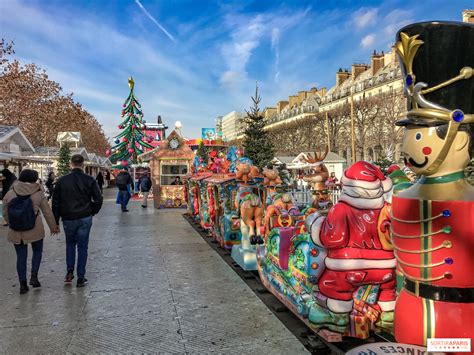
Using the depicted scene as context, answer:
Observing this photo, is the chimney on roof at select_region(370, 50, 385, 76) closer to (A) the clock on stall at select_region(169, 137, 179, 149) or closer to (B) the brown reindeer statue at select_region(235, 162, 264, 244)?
(A) the clock on stall at select_region(169, 137, 179, 149)

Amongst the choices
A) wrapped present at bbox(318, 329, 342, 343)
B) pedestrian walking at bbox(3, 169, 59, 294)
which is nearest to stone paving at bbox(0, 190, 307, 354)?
wrapped present at bbox(318, 329, 342, 343)

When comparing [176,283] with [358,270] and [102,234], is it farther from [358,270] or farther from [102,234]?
[102,234]

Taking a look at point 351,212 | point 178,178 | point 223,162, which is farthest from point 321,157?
point 178,178

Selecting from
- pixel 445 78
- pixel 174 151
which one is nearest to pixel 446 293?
pixel 445 78

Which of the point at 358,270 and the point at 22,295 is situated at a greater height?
the point at 358,270

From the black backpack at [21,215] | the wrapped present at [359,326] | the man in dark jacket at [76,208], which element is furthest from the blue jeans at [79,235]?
the wrapped present at [359,326]

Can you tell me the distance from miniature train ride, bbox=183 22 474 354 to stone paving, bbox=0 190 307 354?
48 centimetres

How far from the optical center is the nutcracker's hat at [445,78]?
2.04m

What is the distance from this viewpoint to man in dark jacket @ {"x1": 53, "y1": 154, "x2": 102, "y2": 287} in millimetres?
5297

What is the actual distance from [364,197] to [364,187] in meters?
0.08

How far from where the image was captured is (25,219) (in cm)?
500

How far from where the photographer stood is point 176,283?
18.0ft

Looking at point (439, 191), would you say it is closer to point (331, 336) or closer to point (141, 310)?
point (331, 336)

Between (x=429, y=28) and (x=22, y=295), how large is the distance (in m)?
5.15
